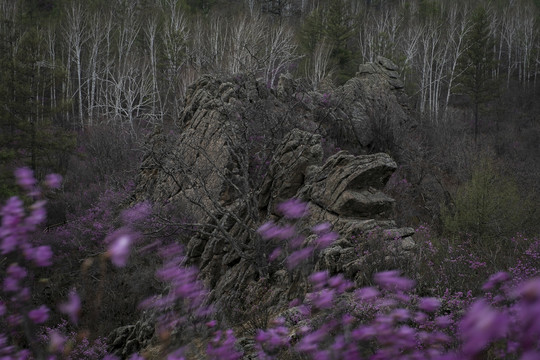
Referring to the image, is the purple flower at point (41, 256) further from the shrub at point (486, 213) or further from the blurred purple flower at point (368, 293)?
the shrub at point (486, 213)

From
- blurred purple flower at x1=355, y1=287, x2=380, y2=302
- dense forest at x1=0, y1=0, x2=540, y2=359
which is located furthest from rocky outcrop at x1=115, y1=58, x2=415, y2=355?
blurred purple flower at x1=355, y1=287, x2=380, y2=302

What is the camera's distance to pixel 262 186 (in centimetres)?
688

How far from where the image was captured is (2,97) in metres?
13.9

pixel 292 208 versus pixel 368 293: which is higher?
pixel 292 208

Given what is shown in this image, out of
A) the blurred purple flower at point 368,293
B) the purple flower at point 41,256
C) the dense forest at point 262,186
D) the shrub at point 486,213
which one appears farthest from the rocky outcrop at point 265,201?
Result: the shrub at point 486,213

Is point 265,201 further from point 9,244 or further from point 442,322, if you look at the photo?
point 9,244

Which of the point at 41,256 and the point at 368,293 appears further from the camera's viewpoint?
the point at 368,293

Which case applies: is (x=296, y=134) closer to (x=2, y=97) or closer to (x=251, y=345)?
(x=251, y=345)

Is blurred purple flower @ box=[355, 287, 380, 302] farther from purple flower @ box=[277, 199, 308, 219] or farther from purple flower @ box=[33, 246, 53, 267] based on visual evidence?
purple flower @ box=[33, 246, 53, 267]

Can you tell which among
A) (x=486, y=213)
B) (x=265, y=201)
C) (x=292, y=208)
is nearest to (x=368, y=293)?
(x=292, y=208)

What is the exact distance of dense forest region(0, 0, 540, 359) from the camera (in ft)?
5.28

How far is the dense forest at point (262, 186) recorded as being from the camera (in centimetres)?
161

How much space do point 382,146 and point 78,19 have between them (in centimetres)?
2386

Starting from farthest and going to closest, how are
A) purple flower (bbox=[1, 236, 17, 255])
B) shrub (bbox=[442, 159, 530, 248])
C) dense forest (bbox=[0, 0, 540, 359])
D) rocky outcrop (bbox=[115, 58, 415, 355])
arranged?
shrub (bbox=[442, 159, 530, 248]) → rocky outcrop (bbox=[115, 58, 415, 355]) → dense forest (bbox=[0, 0, 540, 359]) → purple flower (bbox=[1, 236, 17, 255])
